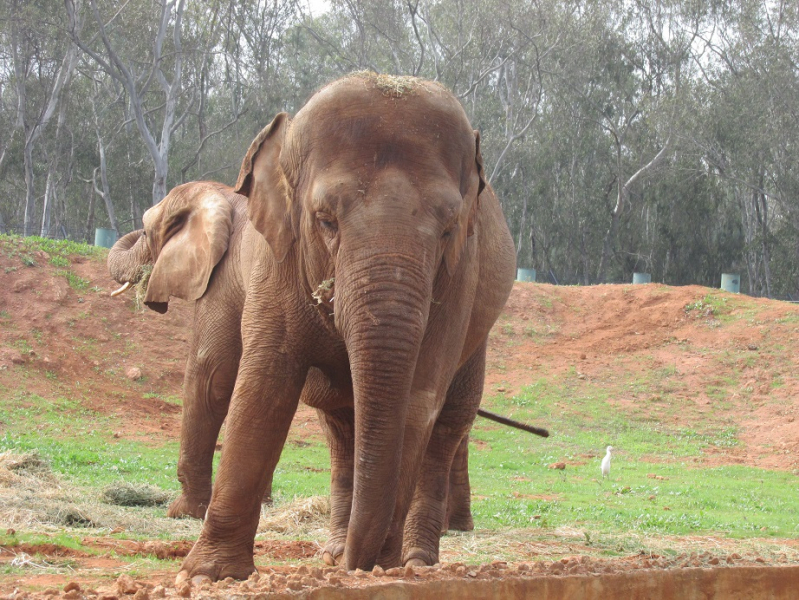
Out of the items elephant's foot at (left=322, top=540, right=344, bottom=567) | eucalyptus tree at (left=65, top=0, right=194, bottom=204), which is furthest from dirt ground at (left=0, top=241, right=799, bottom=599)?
eucalyptus tree at (left=65, top=0, right=194, bottom=204)

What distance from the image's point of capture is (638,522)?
35.5ft

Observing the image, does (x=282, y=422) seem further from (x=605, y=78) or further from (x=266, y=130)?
(x=605, y=78)

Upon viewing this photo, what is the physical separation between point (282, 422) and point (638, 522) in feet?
20.9

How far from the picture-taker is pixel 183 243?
31.4 ft

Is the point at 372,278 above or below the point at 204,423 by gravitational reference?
above

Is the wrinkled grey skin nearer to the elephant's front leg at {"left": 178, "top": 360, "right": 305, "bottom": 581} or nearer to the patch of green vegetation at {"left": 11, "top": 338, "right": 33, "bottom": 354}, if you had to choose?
the elephant's front leg at {"left": 178, "top": 360, "right": 305, "bottom": 581}

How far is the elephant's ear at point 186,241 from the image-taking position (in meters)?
9.03

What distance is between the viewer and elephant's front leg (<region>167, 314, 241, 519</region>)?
855 cm

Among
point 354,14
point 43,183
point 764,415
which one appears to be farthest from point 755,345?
point 43,183

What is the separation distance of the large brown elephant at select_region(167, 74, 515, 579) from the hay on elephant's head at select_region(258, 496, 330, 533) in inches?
106

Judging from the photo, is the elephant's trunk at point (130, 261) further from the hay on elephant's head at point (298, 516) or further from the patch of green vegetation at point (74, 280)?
the patch of green vegetation at point (74, 280)

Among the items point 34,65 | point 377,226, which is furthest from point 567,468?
point 34,65

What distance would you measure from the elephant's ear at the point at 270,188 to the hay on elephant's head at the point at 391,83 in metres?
0.64

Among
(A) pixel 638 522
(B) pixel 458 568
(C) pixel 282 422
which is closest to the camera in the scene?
(B) pixel 458 568
